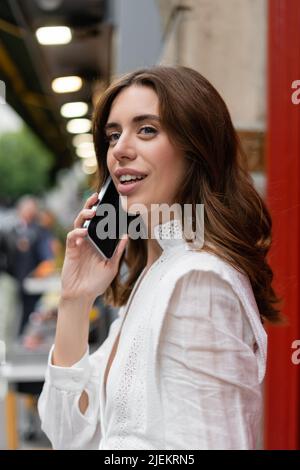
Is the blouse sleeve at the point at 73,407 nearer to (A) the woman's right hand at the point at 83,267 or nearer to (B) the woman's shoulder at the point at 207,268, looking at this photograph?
(A) the woman's right hand at the point at 83,267

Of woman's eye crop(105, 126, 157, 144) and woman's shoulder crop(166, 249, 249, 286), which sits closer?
woman's shoulder crop(166, 249, 249, 286)

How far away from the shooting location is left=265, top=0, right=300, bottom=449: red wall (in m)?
1.80

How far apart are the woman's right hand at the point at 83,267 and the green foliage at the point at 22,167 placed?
38257 millimetres

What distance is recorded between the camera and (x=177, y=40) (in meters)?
2.34

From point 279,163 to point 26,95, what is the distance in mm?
6652

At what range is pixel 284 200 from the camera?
1804mm

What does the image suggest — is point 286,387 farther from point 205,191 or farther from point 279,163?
point 205,191

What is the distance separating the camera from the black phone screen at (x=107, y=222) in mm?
1588

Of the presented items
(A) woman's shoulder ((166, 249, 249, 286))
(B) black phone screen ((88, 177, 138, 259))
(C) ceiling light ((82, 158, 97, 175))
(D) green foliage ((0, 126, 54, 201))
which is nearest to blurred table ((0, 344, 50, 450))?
(C) ceiling light ((82, 158, 97, 175))

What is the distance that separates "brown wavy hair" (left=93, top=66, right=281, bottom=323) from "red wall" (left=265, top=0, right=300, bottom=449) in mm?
314

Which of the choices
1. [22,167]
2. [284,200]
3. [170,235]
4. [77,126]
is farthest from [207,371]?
[22,167]

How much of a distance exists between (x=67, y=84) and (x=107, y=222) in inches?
209

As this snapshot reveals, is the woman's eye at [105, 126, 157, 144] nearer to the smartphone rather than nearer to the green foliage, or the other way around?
the smartphone

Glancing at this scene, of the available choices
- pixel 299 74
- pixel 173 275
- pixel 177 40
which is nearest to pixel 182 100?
pixel 173 275
